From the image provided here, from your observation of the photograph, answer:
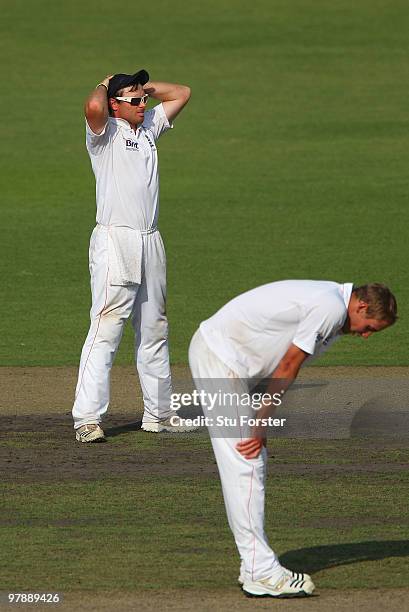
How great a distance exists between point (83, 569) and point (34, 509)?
3.78ft

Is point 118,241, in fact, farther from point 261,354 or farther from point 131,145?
point 261,354

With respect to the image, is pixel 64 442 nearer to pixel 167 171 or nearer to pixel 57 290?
pixel 57 290

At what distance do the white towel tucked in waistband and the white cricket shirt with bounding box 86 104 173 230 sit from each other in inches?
→ 4.0


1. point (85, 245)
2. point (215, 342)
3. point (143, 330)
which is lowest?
point (85, 245)

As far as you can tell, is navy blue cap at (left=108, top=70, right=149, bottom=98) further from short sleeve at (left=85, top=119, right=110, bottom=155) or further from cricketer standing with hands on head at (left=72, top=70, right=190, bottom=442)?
short sleeve at (left=85, top=119, right=110, bottom=155)

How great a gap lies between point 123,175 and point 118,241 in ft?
1.56

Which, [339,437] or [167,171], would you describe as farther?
[167,171]

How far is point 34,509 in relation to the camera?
8289mm

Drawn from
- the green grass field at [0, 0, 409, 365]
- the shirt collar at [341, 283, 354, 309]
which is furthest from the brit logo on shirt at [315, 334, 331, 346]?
the green grass field at [0, 0, 409, 365]

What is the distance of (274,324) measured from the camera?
683 centimetres

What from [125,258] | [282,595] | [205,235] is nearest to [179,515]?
[282,595]

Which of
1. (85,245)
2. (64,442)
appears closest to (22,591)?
(64,442)

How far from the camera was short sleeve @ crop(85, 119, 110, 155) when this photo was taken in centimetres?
977

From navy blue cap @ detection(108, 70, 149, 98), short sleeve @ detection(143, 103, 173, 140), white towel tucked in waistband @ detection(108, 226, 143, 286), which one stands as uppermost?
navy blue cap @ detection(108, 70, 149, 98)
